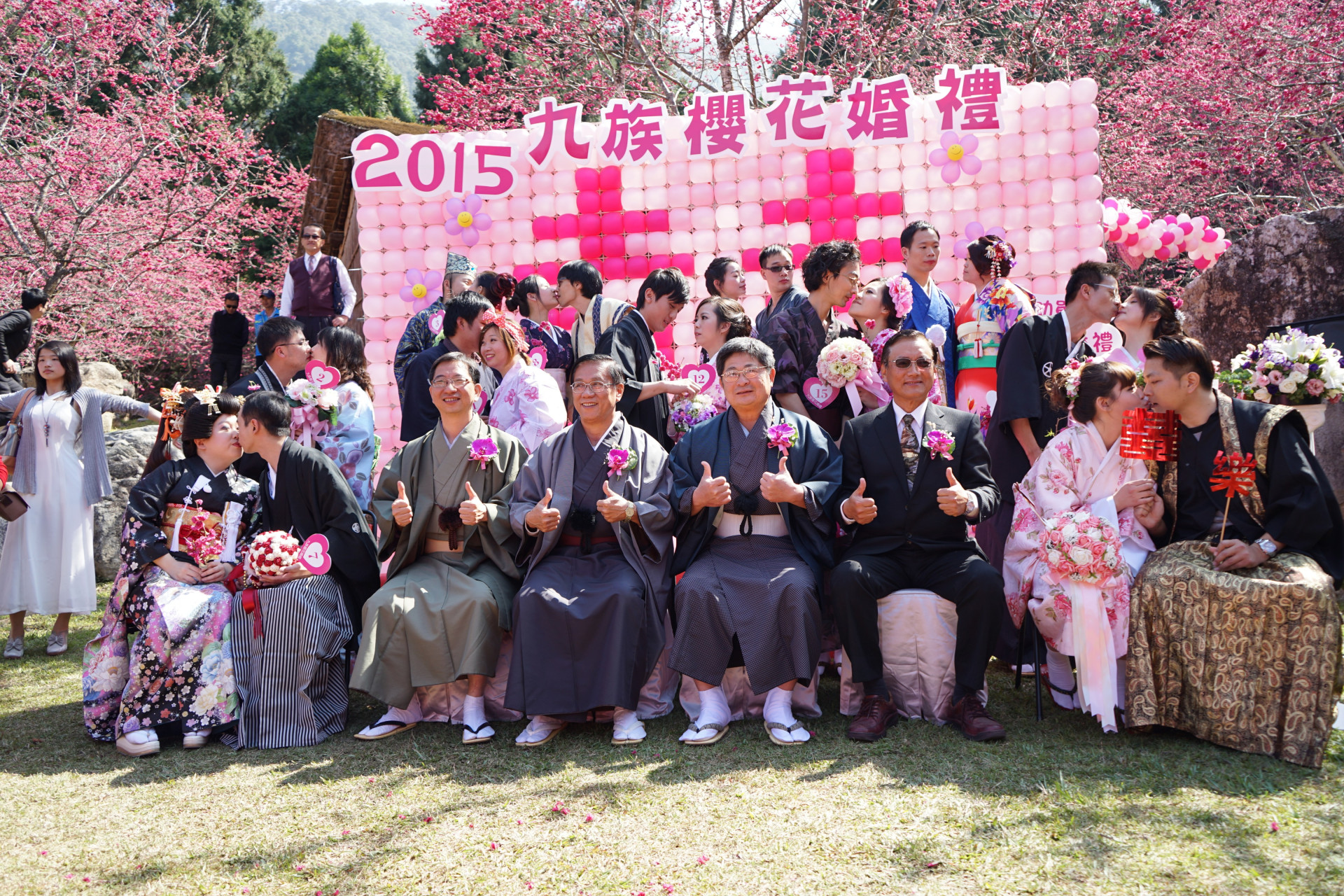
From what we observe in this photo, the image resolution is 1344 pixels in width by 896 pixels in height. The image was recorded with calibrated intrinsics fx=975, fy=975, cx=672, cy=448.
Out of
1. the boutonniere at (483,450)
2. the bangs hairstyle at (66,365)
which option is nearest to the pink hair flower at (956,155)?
the boutonniere at (483,450)

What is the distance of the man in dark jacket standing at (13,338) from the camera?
693 cm

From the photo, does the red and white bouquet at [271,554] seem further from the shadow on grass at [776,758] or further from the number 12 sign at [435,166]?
the number 12 sign at [435,166]

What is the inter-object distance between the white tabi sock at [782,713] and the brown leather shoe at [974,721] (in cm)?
61

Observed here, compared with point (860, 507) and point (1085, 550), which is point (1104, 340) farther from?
point (860, 507)

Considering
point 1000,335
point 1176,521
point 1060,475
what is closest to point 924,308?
point 1000,335

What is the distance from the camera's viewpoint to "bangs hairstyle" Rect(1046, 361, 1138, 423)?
13.8ft

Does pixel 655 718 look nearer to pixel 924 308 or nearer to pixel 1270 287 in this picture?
pixel 924 308

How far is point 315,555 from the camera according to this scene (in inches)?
171

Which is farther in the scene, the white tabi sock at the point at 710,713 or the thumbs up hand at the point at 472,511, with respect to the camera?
the thumbs up hand at the point at 472,511

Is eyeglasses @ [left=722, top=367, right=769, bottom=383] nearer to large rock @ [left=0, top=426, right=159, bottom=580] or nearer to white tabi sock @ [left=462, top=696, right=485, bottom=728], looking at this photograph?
white tabi sock @ [left=462, top=696, right=485, bottom=728]

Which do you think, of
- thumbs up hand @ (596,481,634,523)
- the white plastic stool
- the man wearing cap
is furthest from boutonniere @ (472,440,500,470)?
the white plastic stool

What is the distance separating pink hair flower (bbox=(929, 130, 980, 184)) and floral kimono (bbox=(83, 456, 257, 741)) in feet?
18.4

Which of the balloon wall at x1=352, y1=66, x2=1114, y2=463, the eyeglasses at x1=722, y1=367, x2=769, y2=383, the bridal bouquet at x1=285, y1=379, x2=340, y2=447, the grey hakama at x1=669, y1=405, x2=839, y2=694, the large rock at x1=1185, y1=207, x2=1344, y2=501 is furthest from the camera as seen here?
the balloon wall at x1=352, y1=66, x2=1114, y2=463

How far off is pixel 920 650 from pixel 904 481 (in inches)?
28.5
